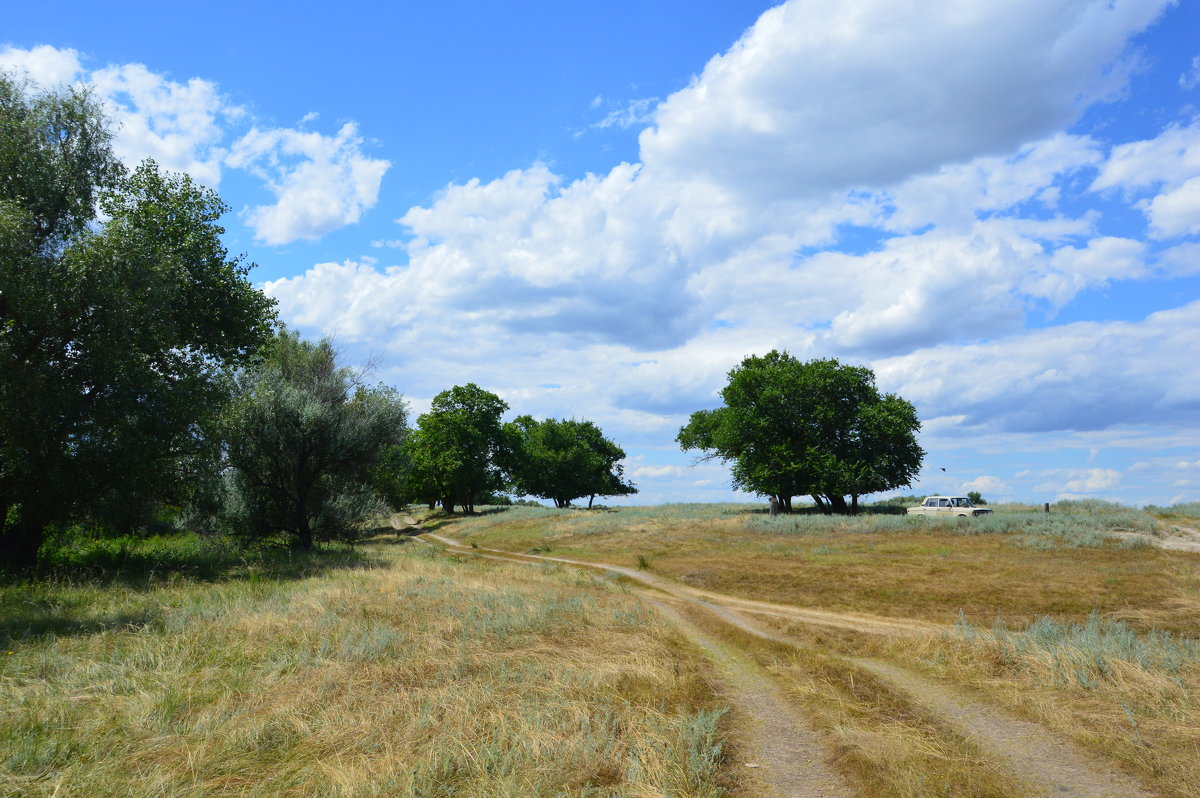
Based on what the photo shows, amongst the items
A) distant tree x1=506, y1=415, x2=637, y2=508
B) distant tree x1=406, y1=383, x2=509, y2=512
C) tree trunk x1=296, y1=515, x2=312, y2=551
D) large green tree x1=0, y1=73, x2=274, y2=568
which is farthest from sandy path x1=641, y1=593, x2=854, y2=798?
→ distant tree x1=506, y1=415, x2=637, y2=508

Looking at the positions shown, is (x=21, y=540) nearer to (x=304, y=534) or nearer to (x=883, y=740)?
(x=304, y=534)

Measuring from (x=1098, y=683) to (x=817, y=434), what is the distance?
43.0 meters

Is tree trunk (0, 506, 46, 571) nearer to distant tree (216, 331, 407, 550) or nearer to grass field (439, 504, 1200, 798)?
distant tree (216, 331, 407, 550)

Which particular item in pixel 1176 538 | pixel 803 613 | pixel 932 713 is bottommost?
pixel 803 613

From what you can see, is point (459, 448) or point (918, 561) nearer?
point (918, 561)

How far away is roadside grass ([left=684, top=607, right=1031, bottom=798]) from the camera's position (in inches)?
264

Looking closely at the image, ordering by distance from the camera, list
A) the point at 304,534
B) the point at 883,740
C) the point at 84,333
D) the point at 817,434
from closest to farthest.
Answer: the point at 883,740 < the point at 84,333 < the point at 304,534 < the point at 817,434

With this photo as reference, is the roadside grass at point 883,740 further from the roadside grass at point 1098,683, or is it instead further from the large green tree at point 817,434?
the large green tree at point 817,434

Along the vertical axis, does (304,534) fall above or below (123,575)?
above

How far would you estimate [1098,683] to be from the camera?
9.79 metres

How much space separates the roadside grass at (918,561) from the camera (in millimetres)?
18031

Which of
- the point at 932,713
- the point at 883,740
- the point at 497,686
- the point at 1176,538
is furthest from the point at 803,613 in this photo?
the point at 1176,538

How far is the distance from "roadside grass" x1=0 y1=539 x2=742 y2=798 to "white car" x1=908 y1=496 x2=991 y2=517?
36005 mm

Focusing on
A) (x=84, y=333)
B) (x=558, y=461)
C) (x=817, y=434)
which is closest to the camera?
(x=84, y=333)
